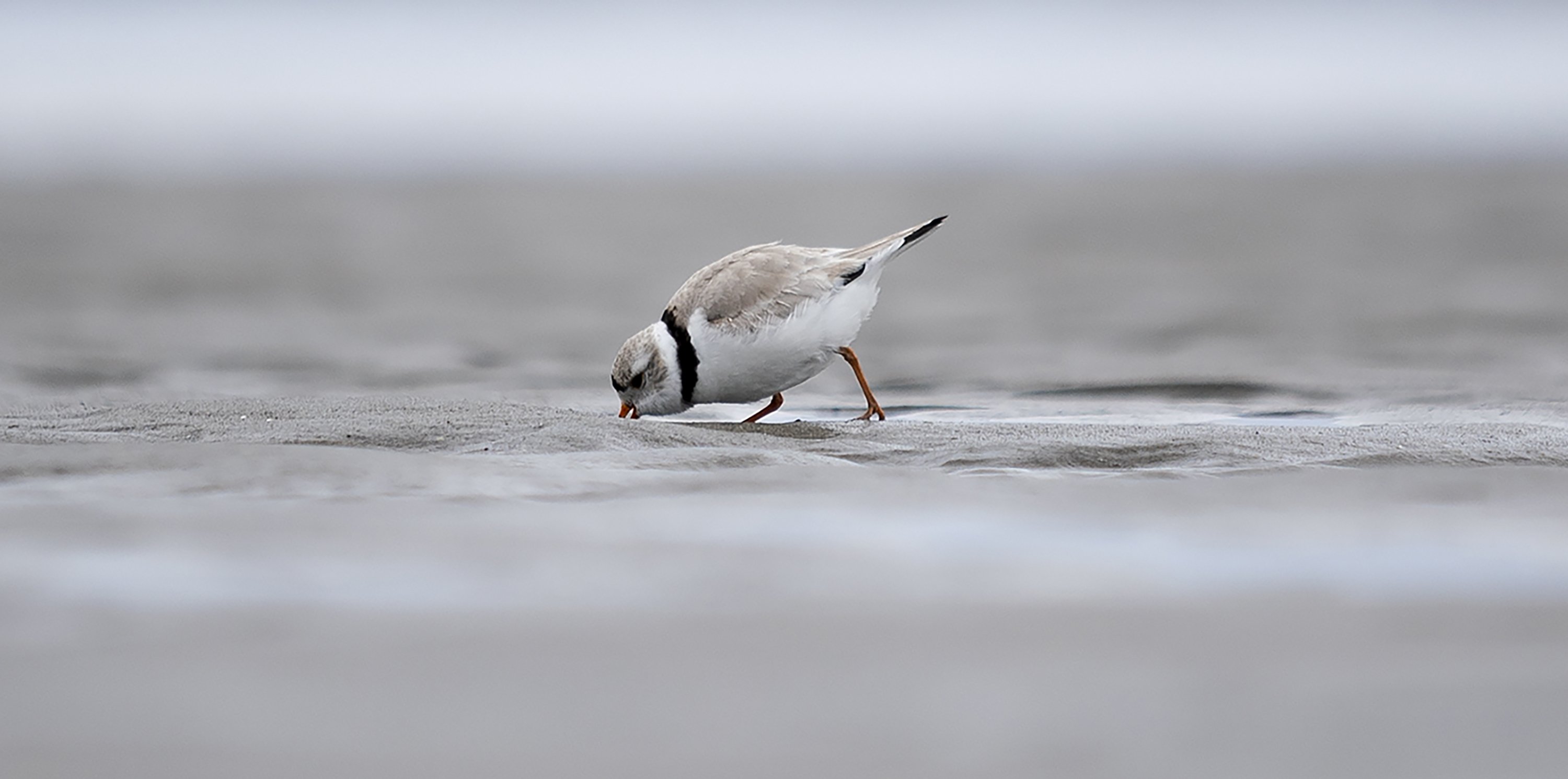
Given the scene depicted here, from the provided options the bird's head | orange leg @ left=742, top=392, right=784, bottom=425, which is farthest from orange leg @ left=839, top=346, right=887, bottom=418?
the bird's head

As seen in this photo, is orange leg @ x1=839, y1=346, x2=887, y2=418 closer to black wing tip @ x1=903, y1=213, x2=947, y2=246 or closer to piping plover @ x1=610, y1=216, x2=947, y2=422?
piping plover @ x1=610, y1=216, x2=947, y2=422

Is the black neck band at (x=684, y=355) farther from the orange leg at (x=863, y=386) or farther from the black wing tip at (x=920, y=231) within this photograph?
the black wing tip at (x=920, y=231)

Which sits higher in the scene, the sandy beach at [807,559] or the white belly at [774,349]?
the white belly at [774,349]

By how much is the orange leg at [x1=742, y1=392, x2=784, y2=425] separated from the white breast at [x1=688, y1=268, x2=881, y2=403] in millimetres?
91

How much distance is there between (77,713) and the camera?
Result: 232 centimetres

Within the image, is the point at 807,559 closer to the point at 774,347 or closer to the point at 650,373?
the point at 774,347

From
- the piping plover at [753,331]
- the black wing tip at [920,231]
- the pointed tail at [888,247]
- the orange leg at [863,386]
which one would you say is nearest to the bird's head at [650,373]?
the piping plover at [753,331]

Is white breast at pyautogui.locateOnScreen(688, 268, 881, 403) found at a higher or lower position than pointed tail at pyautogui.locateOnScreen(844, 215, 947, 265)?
lower

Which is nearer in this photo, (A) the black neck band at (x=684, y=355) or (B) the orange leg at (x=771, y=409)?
(A) the black neck band at (x=684, y=355)

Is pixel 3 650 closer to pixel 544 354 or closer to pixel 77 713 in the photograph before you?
pixel 77 713

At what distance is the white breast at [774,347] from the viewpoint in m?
5.86

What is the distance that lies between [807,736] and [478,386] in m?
5.25

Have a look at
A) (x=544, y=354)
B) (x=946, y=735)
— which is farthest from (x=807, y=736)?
(x=544, y=354)

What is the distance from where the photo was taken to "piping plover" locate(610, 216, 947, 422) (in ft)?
19.3
